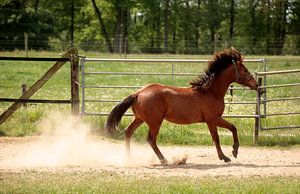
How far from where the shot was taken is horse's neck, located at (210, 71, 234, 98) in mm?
9461

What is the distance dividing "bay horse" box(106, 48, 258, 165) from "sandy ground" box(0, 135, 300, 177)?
426 mm

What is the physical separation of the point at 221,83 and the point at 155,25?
47763mm

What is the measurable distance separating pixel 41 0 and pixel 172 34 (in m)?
14.3

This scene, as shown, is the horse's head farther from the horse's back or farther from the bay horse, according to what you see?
the horse's back

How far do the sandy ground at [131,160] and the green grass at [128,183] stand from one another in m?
0.43

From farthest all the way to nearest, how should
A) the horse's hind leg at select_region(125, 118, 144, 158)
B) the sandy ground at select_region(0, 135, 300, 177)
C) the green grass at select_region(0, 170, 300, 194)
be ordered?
the horse's hind leg at select_region(125, 118, 144, 158) → the sandy ground at select_region(0, 135, 300, 177) → the green grass at select_region(0, 170, 300, 194)

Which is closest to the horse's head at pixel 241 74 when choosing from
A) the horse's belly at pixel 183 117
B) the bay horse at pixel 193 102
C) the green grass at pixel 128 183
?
the bay horse at pixel 193 102

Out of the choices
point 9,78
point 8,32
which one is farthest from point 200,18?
point 9,78

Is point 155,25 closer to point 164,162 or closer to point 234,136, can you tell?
point 234,136

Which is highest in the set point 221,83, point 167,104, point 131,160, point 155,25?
point 155,25

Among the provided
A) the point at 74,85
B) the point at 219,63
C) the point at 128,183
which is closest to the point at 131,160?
the point at 128,183

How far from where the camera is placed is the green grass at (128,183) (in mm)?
6629

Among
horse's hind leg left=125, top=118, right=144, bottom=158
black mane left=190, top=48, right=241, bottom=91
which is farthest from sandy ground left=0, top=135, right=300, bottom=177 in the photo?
black mane left=190, top=48, right=241, bottom=91

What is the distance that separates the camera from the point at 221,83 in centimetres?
952
